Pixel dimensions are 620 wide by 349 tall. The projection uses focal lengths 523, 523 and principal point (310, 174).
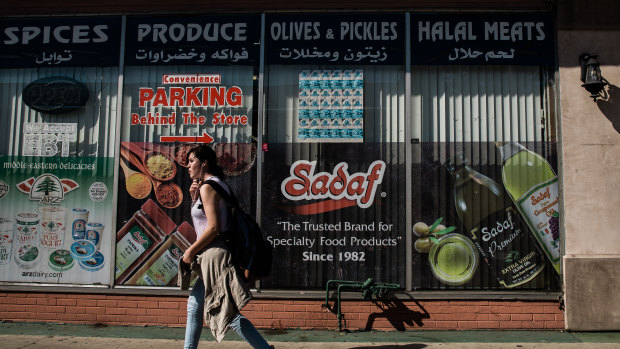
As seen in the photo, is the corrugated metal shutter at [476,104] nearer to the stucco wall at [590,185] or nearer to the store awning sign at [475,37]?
the store awning sign at [475,37]

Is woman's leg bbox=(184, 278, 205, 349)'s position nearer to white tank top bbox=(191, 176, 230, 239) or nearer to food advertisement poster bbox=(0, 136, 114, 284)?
white tank top bbox=(191, 176, 230, 239)

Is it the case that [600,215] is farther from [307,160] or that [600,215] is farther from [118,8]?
[118,8]

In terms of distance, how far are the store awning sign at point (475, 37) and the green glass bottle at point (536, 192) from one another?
45.5 inches

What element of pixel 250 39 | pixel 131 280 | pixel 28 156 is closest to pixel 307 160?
pixel 250 39

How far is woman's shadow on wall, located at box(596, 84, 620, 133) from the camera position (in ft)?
19.4

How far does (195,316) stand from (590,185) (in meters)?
4.54

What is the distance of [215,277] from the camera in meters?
4.05

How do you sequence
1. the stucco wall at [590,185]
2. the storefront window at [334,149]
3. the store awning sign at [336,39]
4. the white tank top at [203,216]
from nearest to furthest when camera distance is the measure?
the white tank top at [203,216], the stucco wall at [590,185], the storefront window at [334,149], the store awning sign at [336,39]

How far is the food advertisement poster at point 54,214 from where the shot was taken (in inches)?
245

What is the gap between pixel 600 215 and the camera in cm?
585

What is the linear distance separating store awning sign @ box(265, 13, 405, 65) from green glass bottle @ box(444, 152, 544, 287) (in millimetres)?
1539

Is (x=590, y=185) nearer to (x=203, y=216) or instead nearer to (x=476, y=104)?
(x=476, y=104)

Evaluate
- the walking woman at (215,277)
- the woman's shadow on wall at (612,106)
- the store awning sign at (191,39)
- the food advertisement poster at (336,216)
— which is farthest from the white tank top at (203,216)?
the woman's shadow on wall at (612,106)

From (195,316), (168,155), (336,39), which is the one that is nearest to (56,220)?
(168,155)
